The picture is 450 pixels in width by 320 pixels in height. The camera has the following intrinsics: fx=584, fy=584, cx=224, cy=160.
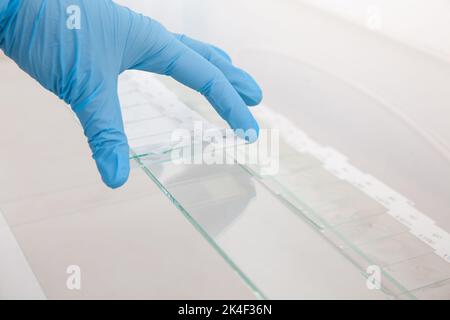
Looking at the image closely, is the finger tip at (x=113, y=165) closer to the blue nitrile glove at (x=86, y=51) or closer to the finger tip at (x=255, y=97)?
the blue nitrile glove at (x=86, y=51)

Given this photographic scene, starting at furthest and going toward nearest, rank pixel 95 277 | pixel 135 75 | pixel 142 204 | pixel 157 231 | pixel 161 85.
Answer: pixel 135 75, pixel 161 85, pixel 142 204, pixel 157 231, pixel 95 277

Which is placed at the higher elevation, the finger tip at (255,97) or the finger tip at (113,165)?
the finger tip at (255,97)

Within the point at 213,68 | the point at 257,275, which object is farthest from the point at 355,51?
the point at 257,275

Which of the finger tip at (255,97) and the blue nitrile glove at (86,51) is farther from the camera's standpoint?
the finger tip at (255,97)

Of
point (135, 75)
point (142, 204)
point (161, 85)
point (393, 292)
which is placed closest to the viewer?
point (393, 292)

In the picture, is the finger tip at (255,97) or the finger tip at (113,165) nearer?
the finger tip at (113,165)

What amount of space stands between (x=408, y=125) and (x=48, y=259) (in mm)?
843

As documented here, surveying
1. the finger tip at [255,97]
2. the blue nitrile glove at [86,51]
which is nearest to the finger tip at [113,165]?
the blue nitrile glove at [86,51]

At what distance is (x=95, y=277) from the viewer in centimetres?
118

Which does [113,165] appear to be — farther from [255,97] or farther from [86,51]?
[255,97]

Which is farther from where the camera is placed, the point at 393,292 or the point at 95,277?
the point at 95,277

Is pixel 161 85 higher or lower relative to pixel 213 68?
lower

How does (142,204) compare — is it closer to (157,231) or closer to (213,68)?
(157,231)
